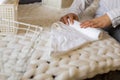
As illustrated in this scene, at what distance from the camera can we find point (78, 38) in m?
0.83

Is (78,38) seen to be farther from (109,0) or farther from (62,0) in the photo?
(62,0)

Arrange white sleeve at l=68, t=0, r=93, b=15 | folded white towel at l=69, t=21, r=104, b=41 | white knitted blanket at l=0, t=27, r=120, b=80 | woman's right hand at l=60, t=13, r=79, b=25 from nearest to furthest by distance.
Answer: white knitted blanket at l=0, t=27, r=120, b=80
folded white towel at l=69, t=21, r=104, b=41
woman's right hand at l=60, t=13, r=79, b=25
white sleeve at l=68, t=0, r=93, b=15

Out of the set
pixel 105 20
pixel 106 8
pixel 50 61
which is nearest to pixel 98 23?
pixel 105 20

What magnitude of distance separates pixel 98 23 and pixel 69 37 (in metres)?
0.17

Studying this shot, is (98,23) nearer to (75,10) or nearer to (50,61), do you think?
(75,10)

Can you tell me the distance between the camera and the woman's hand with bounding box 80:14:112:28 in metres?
0.90

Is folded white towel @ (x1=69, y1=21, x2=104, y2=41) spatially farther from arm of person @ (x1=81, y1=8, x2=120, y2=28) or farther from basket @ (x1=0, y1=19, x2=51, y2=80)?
basket @ (x1=0, y1=19, x2=51, y2=80)

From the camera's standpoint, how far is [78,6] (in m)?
1.11

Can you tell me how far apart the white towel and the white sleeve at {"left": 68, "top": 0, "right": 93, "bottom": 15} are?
0.53 ft

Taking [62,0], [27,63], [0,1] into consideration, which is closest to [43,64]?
[27,63]

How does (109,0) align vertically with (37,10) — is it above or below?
above

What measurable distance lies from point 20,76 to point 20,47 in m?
0.16

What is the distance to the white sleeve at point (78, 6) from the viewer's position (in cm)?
107

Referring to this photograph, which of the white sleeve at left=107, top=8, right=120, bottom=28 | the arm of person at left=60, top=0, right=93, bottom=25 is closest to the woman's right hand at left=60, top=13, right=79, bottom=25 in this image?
the arm of person at left=60, top=0, right=93, bottom=25
